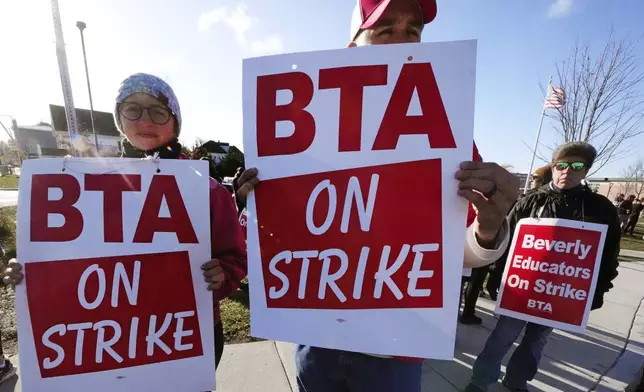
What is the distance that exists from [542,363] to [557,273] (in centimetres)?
140

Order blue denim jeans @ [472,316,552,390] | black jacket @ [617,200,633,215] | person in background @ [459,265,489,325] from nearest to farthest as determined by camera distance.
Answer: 1. blue denim jeans @ [472,316,552,390]
2. person in background @ [459,265,489,325]
3. black jacket @ [617,200,633,215]

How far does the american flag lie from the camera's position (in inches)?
332

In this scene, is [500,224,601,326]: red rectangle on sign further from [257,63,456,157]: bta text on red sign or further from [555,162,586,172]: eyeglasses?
[257,63,456,157]: bta text on red sign

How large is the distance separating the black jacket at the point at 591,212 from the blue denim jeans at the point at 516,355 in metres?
0.54

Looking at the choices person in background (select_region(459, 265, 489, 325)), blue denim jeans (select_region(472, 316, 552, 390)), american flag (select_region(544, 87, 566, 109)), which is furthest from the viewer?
american flag (select_region(544, 87, 566, 109))

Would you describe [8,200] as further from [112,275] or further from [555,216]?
[555,216]

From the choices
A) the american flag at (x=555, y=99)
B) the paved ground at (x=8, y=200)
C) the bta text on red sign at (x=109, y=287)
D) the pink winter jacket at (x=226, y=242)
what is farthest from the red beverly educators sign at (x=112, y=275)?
the paved ground at (x=8, y=200)

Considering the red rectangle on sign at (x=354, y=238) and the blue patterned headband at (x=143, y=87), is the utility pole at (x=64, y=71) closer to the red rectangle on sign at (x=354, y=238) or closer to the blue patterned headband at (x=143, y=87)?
the blue patterned headband at (x=143, y=87)

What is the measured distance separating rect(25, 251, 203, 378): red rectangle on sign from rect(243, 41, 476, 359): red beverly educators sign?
0.40 meters

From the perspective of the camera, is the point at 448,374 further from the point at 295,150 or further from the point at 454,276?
the point at 295,150

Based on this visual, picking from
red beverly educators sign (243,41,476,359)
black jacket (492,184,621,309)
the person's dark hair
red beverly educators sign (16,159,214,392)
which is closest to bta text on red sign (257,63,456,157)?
red beverly educators sign (243,41,476,359)

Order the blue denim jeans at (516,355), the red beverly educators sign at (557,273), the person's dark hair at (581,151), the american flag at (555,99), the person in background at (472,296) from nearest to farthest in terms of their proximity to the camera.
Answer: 1. the red beverly educators sign at (557,273)
2. the person's dark hair at (581,151)
3. the blue denim jeans at (516,355)
4. the person in background at (472,296)
5. the american flag at (555,99)

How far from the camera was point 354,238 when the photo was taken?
958 millimetres

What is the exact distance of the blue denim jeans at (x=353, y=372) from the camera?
1.05 m
